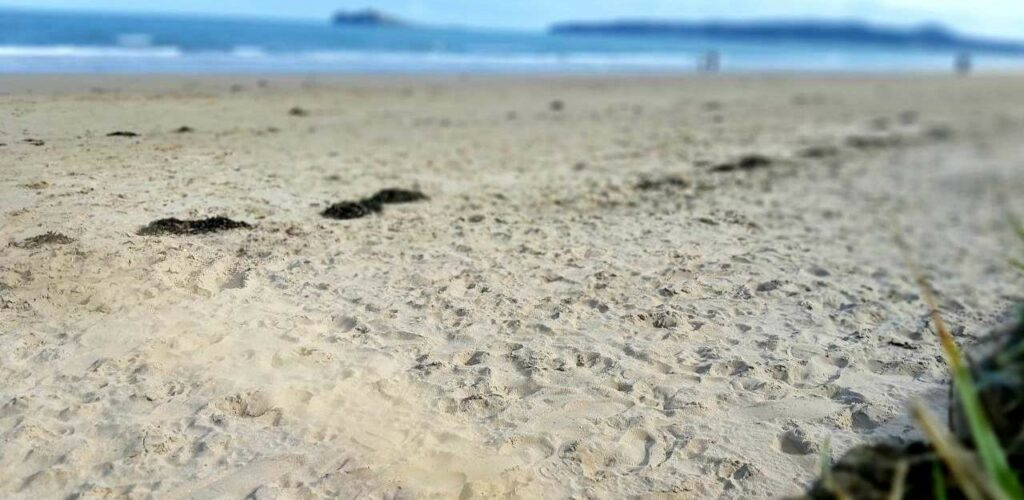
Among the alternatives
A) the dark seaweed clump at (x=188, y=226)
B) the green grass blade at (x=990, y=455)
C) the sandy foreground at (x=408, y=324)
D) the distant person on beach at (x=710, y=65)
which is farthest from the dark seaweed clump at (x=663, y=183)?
the distant person on beach at (x=710, y=65)

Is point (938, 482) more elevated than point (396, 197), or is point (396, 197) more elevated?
point (938, 482)

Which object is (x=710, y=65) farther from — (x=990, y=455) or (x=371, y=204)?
(x=990, y=455)

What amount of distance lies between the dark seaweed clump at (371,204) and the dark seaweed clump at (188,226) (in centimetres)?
92

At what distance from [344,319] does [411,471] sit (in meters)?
1.35

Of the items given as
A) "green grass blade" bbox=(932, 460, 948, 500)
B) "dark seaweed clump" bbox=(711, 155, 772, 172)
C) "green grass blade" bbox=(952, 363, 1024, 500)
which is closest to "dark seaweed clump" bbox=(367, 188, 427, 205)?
"dark seaweed clump" bbox=(711, 155, 772, 172)

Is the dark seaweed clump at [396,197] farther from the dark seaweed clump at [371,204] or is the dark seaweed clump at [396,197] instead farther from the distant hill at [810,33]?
the distant hill at [810,33]

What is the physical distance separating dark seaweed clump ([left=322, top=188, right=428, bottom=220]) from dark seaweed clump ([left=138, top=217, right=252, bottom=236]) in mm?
919

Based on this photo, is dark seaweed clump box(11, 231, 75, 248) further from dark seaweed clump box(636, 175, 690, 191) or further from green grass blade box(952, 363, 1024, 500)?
dark seaweed clump box(636, 175, 690, 191)

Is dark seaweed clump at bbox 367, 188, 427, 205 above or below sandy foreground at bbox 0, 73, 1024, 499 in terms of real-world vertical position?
above

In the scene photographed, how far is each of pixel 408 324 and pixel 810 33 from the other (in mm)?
120842

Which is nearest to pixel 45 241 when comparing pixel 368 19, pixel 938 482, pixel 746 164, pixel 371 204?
pixel 371 204

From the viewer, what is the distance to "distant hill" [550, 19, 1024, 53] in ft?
356

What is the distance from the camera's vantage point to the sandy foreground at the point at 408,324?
10.0 ft

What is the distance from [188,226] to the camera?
4516 mm
